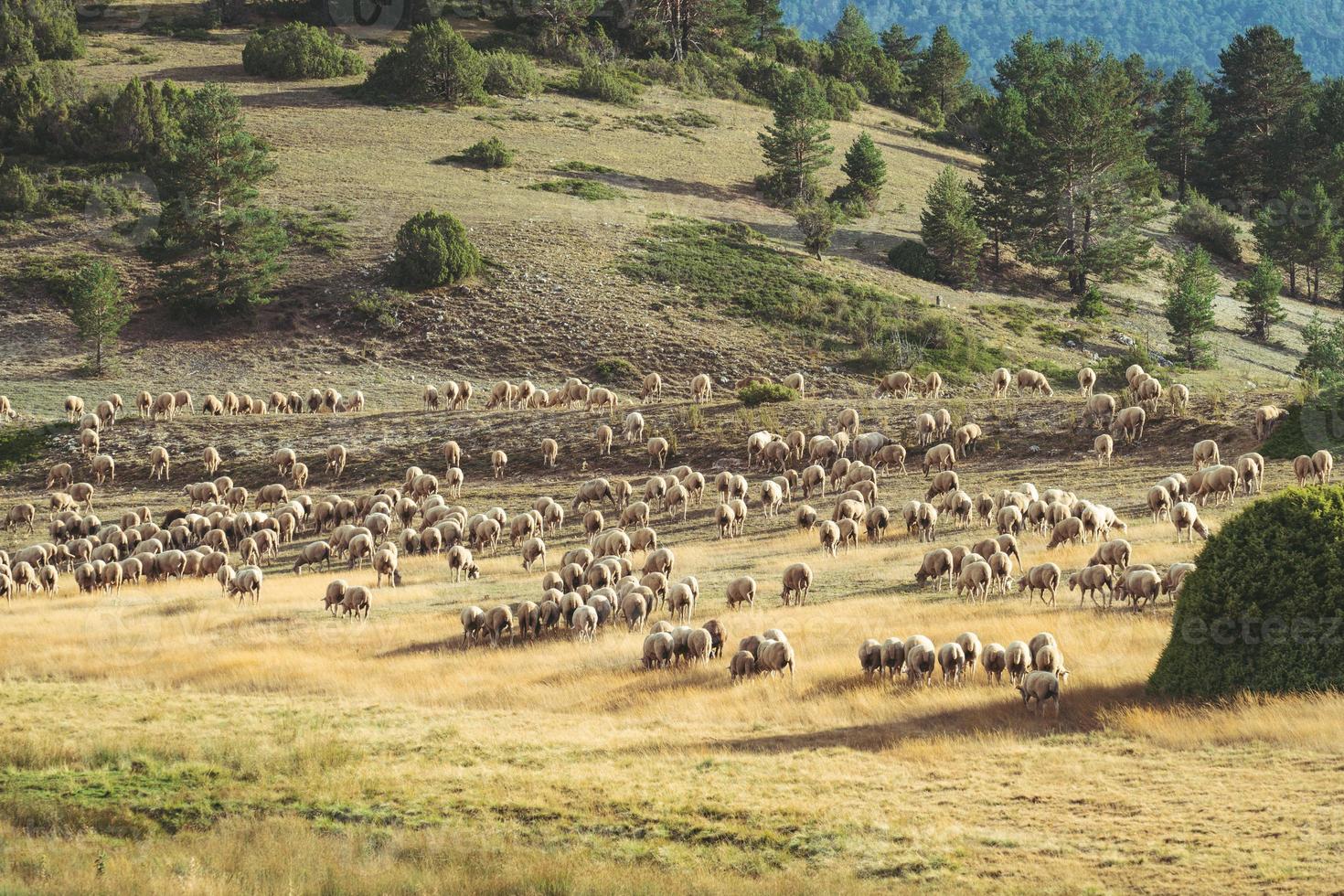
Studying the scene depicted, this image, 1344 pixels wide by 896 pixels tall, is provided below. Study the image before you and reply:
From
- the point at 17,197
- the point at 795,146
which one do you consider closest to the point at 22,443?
the point at 17,197

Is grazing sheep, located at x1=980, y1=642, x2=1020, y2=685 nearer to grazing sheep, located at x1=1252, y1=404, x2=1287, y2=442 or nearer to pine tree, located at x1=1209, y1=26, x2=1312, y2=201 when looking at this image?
grazing sheep, located at x1=1252, y1=404, x2=1287, y2=442

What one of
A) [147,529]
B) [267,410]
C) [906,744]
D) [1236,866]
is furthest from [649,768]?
[267,410]

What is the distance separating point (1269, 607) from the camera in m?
16.7

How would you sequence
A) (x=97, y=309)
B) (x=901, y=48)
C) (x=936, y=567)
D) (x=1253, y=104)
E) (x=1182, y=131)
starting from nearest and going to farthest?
(x=936, y=567) → (x=97, y=309) → (x=1182, y=131) → (x=1253, y=104) → (x=901, y=48)

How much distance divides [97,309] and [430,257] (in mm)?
17202

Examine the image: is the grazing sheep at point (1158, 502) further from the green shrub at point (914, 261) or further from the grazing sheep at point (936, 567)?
the green shrub at point (914, 261)

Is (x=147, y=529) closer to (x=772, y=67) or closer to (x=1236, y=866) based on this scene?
(x=1236, y=866)

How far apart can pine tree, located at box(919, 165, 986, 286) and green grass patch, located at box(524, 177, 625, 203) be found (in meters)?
20.8

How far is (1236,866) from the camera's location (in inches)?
467

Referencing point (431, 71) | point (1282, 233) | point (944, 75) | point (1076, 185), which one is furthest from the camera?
point (944, 75)

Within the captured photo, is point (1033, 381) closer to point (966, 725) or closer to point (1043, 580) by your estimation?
point (1043, 580)

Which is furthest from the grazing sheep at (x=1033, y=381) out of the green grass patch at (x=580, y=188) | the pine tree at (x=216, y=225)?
the green grass patch at (x=580, y=188)

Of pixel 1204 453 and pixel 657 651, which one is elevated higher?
Result: pixel 1204 453

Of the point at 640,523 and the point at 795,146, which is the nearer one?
the point at 640,523
